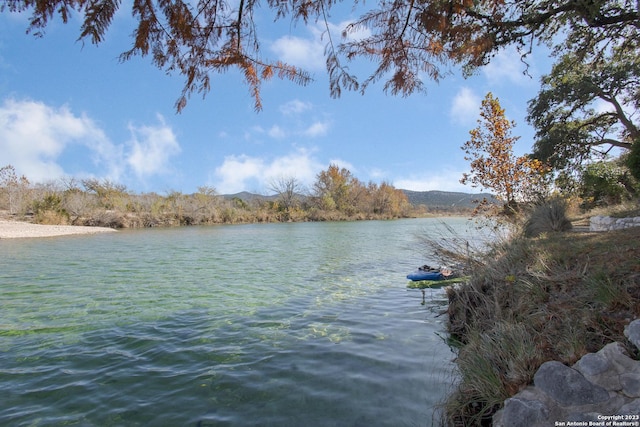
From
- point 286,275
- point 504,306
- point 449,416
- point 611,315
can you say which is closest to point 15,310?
point 286,275

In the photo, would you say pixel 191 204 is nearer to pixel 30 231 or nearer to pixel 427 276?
pixel 30 231

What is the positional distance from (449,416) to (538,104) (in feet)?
74.0

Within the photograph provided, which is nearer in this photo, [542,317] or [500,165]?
[542,317]

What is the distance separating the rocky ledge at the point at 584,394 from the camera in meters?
2.51

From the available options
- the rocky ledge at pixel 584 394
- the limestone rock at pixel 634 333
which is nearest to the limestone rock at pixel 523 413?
the rocky ledge at pixel 584 394

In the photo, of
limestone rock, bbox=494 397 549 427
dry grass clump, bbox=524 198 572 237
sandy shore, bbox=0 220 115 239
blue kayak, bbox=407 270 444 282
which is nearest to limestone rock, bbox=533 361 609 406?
limestone rock, bbox=494 397 549 427

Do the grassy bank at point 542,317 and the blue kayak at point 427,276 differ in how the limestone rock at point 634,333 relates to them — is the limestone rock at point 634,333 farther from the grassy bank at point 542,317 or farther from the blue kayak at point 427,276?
the blue kayak at point 427,276

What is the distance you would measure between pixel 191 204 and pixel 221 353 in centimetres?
5242

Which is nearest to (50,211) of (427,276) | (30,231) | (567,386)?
(30,231)

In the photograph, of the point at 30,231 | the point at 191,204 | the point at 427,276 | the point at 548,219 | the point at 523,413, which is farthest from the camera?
the point at 191,204

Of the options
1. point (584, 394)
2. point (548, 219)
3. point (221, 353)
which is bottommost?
point (221, 353)

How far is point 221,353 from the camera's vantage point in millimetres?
5184

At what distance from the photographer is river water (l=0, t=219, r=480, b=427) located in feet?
12.0

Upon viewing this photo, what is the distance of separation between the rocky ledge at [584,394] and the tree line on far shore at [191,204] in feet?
158
